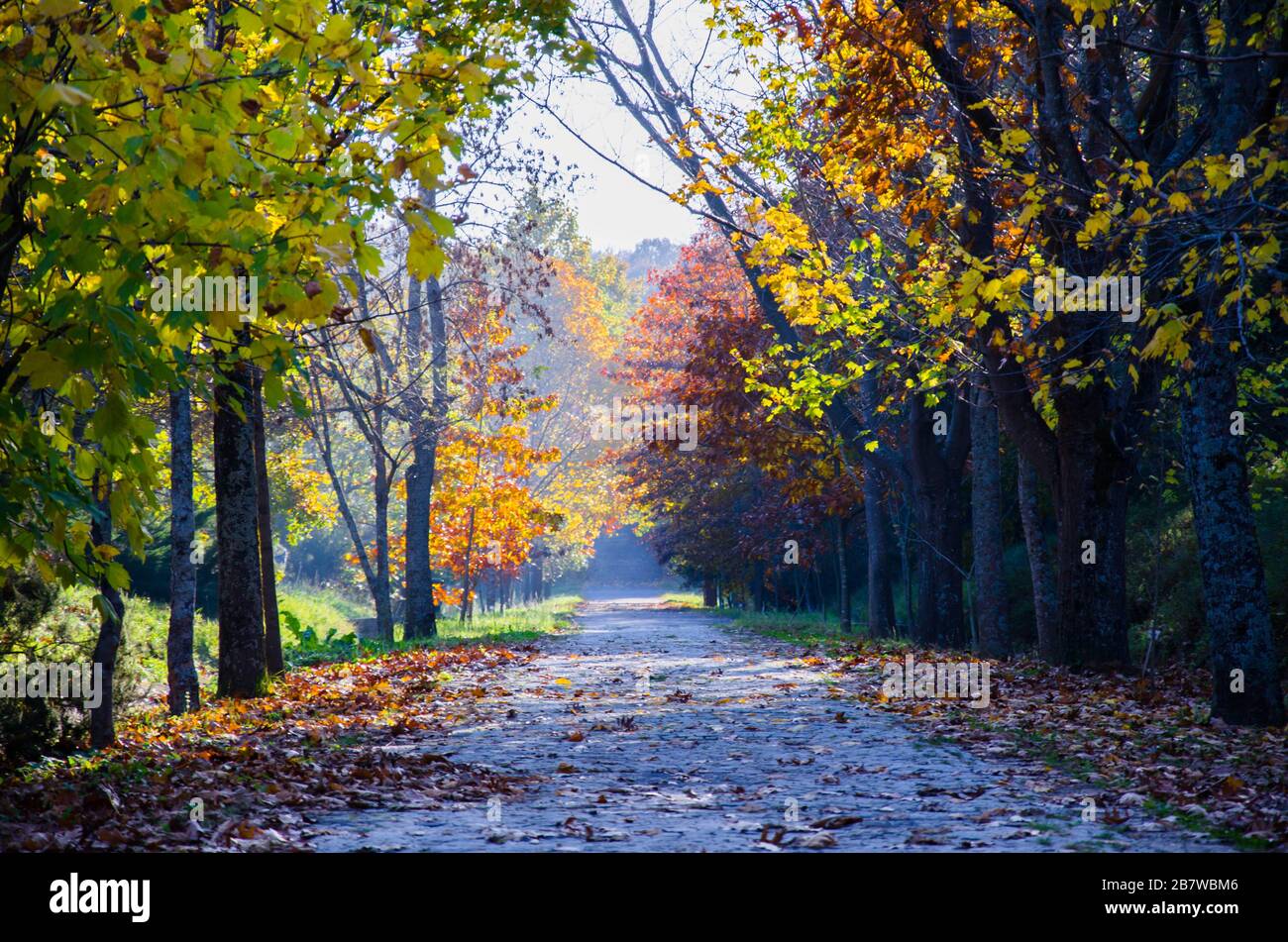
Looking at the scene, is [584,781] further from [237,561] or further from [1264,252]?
[237,561]

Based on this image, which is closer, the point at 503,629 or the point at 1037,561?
the point at 1037,561

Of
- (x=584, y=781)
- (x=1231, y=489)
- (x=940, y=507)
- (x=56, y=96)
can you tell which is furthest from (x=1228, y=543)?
(x=940, y=507)

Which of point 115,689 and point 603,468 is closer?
point 115,689

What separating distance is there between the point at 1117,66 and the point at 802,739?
25.2 ft

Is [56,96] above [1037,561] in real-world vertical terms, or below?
above

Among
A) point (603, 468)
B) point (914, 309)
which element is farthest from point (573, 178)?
point (603, 468)

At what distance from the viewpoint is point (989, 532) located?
17.6 meters

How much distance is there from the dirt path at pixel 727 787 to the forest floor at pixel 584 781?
3 cm

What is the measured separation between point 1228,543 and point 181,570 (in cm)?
1046

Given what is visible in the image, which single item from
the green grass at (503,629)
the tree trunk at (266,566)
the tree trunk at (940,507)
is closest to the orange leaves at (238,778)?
the tree trunk at (266,566)

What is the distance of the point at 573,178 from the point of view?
2248cm

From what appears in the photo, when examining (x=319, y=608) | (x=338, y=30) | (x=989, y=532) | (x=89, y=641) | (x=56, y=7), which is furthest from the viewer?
(x=319, y=608)

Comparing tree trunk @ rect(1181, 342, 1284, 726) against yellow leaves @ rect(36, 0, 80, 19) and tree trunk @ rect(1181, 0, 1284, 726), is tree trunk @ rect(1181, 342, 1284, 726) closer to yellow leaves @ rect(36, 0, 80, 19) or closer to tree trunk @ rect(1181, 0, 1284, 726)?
tree trunk @ rect(1181, 0, 1284, 726)
